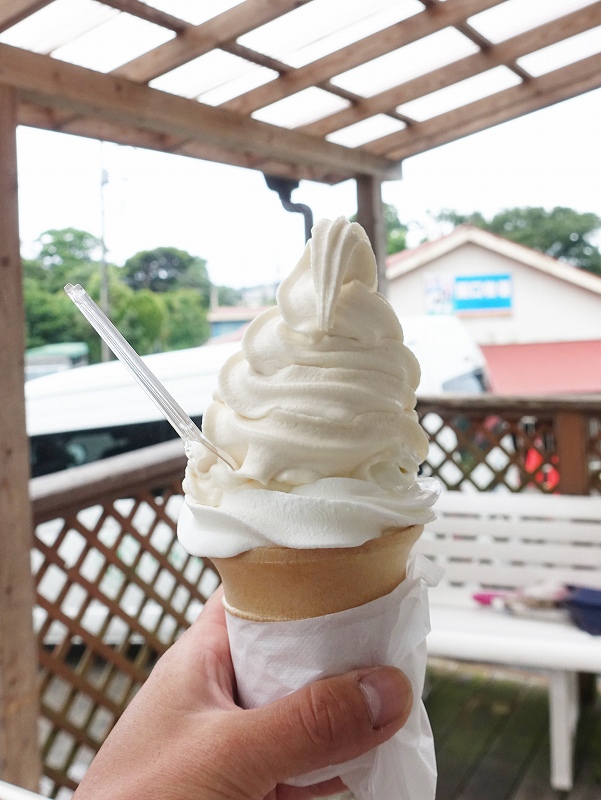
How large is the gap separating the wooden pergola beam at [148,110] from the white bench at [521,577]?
1621 millimetres

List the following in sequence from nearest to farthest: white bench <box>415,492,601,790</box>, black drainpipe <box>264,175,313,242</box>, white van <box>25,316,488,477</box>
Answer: white bench <box>415,492,601,790</box> < black drainpipe <box>264,175,313,242</box> < white van <box>25,316,488,477</box>

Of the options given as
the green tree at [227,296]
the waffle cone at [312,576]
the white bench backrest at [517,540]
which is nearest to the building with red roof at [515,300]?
the green tree at [227,296]

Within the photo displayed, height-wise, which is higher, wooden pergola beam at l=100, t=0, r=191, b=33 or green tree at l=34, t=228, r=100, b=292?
green tree at l=34, t=228, r=100, b=292

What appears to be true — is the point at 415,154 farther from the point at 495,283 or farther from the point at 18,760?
the point at 495,283

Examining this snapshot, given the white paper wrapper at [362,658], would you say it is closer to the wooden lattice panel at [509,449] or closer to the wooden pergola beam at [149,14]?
the wooden pergola beam at [149,14]

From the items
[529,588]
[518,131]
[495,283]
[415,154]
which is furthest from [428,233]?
[529,588]

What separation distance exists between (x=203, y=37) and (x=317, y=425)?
1.88 metres

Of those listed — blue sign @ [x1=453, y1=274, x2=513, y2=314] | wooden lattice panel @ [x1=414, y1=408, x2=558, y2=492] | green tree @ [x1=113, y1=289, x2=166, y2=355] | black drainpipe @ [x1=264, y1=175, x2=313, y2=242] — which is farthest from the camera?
blue sign @ [x1=453, y1=274, x2=513, y2=314]

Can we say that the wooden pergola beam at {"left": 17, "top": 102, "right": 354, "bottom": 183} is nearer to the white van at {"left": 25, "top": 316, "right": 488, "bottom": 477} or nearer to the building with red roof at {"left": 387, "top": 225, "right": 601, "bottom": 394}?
the white van at {"left": 25, "top": 316, "right": 488, "bottom": 477}

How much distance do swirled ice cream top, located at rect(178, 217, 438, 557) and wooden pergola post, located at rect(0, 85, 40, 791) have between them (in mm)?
1314

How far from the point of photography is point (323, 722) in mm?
755

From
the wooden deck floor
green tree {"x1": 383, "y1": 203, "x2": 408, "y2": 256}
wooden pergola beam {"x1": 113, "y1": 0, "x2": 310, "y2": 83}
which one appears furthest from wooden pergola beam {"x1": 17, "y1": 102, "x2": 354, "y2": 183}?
green tree {"x1": 383, "y1": 203, "x2": 408, "y2": 256}

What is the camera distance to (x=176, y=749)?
2.54 ft

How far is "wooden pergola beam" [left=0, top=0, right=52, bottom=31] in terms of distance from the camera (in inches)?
70.9
